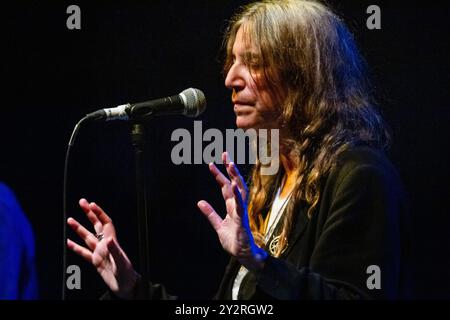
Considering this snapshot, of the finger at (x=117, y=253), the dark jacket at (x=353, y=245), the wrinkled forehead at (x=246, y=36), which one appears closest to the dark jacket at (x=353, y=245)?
the dark jacket at (x=353, y=245)

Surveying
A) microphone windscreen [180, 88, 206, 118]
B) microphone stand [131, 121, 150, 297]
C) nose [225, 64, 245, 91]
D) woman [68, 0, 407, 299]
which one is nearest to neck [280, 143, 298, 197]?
woman [68, 0, 407, 299]

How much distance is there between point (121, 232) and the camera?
8.68 feet

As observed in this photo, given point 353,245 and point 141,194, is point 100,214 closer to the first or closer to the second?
point 141,194

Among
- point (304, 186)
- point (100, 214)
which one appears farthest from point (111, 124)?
point (304, 186)

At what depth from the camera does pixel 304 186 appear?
2121 mm

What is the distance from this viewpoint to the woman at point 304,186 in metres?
1.87

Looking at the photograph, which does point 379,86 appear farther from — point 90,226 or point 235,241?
point 90,226

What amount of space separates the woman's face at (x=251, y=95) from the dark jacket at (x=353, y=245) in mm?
337

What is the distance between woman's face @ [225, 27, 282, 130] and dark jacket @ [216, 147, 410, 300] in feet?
1.11

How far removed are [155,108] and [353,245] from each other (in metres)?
0.69

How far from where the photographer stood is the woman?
6.12ft

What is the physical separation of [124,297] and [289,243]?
0.54m

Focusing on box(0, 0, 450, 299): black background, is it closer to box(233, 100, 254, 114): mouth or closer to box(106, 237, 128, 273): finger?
box(233, 100, 254, 114): mouth
